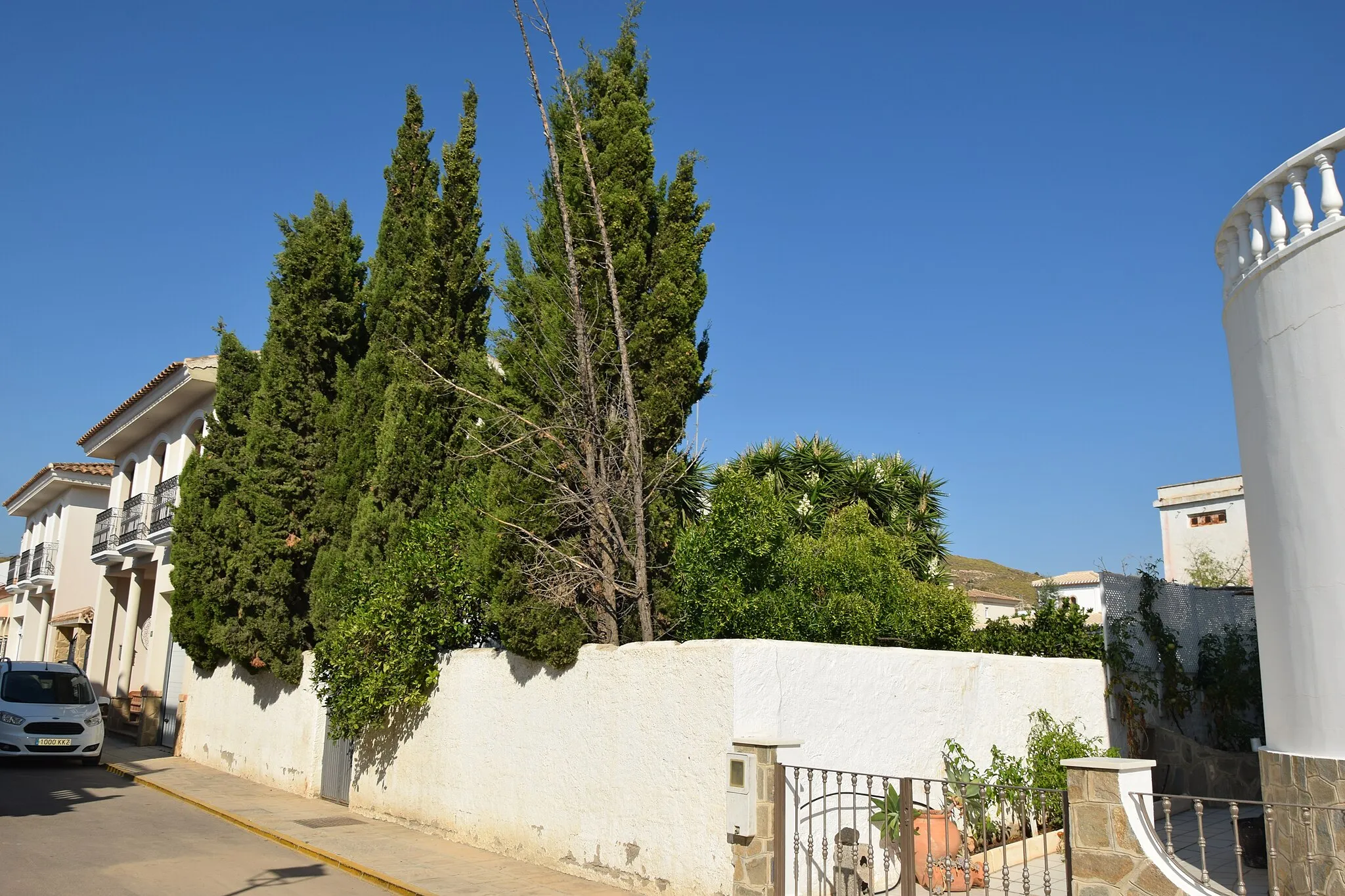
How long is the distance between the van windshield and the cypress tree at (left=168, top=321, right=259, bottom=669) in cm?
270

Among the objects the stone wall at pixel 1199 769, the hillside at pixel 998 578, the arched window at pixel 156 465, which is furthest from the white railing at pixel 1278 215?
the hillside at pixel 998 578

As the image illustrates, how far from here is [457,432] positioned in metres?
14.0

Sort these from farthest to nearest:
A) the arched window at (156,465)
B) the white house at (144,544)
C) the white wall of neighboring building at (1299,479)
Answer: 1. the arched window at (156,465)
2. the white house at (144,544)
3. the white wall of neighboring building at (1299,479)

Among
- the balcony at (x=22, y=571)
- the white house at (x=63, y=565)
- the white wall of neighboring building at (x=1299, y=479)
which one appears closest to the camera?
the white wall of neighboring building at (x=1299, y=479)

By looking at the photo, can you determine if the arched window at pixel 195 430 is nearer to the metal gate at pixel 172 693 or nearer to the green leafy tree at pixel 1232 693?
the metal gate at pixel 172 693

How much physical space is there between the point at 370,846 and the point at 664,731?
4523mm

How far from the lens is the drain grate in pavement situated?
1203 cm

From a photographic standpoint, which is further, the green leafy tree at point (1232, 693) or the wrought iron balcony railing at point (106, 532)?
the wrought iron balcony railing at point (106, 532)

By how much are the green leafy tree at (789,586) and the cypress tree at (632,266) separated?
0.55m

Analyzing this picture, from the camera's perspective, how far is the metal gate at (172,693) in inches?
843

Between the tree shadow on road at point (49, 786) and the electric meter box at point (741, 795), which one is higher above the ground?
the electric meter box at point (741, 795)

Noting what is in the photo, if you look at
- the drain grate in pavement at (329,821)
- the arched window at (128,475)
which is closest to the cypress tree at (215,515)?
the drain grate in pavement at (329,821)

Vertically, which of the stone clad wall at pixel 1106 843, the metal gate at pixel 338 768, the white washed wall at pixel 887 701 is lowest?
the metal gate at pixel 338 768

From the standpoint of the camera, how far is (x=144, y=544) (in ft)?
77.2
